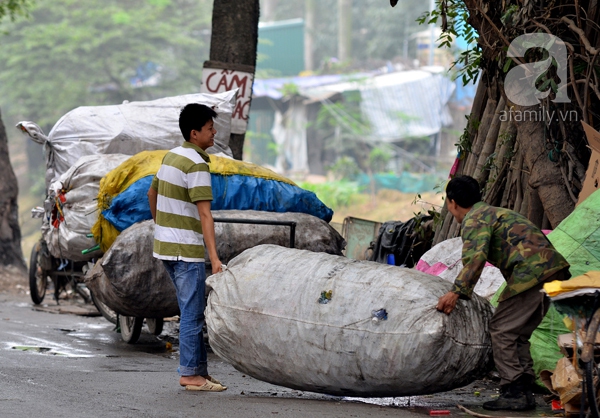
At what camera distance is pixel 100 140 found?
28.1ft

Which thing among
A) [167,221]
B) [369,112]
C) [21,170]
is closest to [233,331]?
[167,221]

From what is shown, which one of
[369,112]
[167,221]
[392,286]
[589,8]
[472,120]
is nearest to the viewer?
[392,286]

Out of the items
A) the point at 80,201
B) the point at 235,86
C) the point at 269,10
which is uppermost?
the point at 269,10

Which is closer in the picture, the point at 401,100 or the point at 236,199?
the point at 236,199

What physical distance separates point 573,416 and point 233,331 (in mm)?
2000

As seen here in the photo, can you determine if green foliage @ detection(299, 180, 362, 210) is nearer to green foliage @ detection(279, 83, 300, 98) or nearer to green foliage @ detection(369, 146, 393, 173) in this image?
green foliage @ detection(369, 146, 393, 173)

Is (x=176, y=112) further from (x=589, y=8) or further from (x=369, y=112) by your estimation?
(x=369, y=112)

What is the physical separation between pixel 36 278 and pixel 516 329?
839 cm

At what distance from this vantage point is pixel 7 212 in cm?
1488

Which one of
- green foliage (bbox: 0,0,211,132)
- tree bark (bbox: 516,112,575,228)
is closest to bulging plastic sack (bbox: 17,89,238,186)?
tree bark (bbox: 516,112,575,228)

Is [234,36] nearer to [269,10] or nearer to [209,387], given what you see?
[209,387]

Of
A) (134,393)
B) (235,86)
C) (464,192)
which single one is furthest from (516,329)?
(235,86)

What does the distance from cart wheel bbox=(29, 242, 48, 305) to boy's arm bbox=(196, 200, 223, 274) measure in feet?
21.8

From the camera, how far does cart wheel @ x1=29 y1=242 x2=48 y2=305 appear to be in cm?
1143
